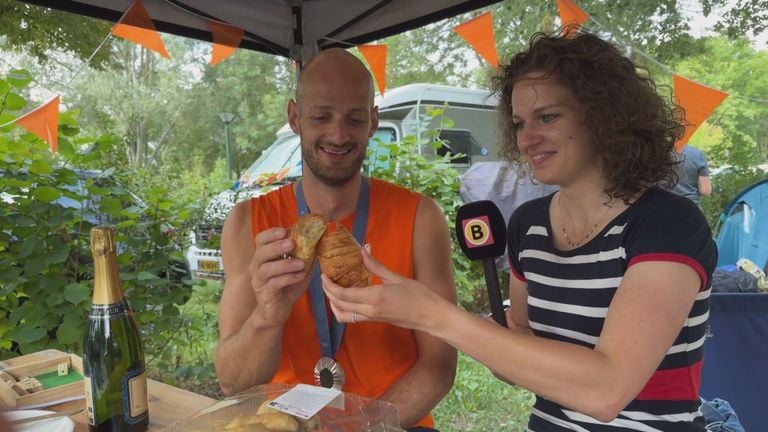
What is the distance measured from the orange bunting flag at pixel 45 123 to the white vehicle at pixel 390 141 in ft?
7.36

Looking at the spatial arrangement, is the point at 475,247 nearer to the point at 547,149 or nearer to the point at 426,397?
the point at 547,149

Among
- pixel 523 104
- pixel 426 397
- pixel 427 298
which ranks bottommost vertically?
pixel 426 397

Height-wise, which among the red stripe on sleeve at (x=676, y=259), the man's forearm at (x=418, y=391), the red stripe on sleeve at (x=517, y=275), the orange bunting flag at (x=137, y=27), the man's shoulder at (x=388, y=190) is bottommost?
the man's forearm at (x=418, y=391)

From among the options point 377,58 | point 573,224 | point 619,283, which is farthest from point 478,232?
point 377,58

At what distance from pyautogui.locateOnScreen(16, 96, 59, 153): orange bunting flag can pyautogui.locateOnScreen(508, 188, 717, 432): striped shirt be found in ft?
9.16

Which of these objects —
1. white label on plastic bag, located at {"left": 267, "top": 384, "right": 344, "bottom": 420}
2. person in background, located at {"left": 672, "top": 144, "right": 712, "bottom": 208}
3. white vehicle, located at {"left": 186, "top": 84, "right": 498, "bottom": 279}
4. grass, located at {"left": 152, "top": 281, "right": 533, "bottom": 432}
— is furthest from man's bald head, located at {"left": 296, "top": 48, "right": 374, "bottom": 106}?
person in background, located at {"left": 672, "top": 144, "right": 712, "bottom": 208}

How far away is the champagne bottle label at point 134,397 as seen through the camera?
140 centimetres

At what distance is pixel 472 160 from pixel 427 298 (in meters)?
8.14

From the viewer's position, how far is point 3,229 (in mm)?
2945

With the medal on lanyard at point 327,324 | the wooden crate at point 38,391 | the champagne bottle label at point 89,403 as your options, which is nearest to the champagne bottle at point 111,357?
the champagne bottle label at point 89,403

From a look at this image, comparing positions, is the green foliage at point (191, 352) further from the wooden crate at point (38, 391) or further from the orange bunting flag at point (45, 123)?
the wooden crate at point (38, 391)

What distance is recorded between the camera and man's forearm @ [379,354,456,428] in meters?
1.87

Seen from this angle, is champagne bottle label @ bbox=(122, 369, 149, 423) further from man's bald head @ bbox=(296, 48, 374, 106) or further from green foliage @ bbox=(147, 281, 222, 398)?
green foliage @ bbox=(147, 281, 222, 398)

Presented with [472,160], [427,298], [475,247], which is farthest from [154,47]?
[472,160]
